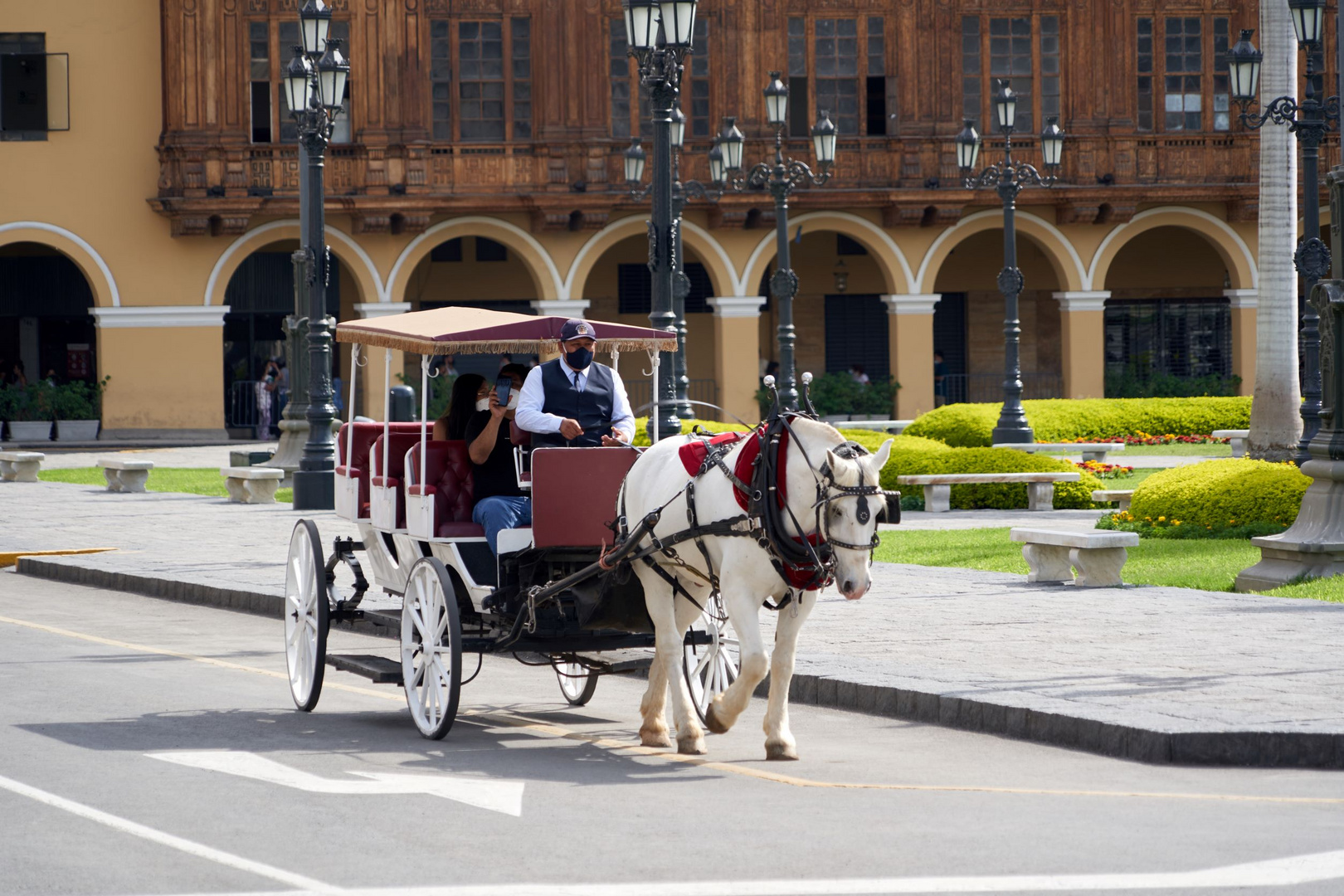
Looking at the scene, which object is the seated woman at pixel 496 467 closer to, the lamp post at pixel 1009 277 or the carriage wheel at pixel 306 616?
the carriage wheel at pixel 306 616

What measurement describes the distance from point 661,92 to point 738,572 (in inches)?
305

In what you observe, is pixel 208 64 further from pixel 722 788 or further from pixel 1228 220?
pixel 722 788

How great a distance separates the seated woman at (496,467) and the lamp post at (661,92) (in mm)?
4819

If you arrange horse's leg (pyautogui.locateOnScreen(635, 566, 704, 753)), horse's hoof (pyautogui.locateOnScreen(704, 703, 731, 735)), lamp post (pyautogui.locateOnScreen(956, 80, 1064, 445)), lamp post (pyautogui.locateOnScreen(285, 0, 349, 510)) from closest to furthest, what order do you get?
horse's hoof (pyautogui.locateOnScreen(704, 703, 731, 735))
horse's leg (pyautogui.locateOnScreen(635, 566, 704, 753))
lamp post (pyautogui.locateOnScreen(285, 0, 349, 510))
lamp post (pyautogui.locateOnScreen(956, 80, 1064, 445))

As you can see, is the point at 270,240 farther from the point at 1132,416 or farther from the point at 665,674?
the point at 665,674

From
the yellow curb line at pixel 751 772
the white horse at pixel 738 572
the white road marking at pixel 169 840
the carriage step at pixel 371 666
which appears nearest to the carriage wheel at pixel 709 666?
the white horse at pixel 738 572

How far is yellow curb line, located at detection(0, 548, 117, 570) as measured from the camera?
18641 millimetres

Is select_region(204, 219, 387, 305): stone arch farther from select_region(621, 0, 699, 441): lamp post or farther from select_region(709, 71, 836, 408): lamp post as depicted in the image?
select_region(621, 0, 699, 441): lamp post

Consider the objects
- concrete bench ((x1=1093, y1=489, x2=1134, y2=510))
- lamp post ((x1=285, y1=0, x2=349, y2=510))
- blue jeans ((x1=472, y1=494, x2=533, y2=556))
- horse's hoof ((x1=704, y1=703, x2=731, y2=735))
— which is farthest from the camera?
lamp post ((x1=285, y1=0, x2=349, y2=510))

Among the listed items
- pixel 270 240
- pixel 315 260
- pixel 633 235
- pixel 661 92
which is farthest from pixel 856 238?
pixel 661 92

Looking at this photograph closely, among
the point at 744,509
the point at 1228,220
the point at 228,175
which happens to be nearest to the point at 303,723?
the point at 744,509

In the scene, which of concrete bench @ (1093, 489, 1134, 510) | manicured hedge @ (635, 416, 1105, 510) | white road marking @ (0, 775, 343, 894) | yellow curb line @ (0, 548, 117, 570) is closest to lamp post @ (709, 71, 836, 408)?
manicured hedge @ (635, 416, 1105, 510)

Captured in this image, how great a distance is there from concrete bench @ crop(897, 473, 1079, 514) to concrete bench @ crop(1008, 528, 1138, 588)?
7.10m

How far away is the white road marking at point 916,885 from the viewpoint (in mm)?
6090
